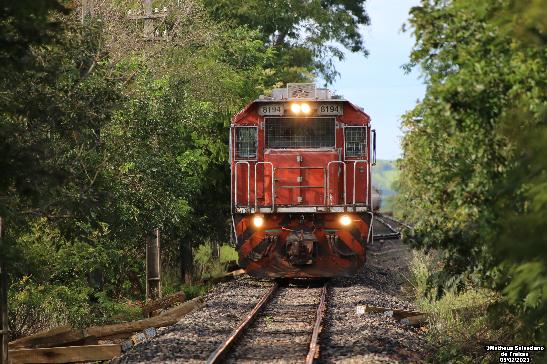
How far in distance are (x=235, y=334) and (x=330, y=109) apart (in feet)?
27.4

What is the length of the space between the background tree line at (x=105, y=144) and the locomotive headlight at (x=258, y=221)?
5.48 feet

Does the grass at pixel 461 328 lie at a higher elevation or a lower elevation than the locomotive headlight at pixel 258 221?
lower

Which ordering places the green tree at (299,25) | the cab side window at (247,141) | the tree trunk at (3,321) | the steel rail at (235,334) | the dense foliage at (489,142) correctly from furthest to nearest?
1. the green tree at (299,25)
2. the cab side window at (247,141)
3. the tree trunk at (3,321)
4. the steel rail at (235,334)
5. the dense foliage at (489,142)

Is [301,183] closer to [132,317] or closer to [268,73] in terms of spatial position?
[132,317]

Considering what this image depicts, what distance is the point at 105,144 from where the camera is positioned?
17219mm

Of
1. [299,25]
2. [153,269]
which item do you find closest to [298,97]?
[153,269]

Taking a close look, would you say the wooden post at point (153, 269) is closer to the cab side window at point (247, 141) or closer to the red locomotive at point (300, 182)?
the red locomotive at point (300, 182)

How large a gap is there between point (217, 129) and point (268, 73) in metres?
7.68

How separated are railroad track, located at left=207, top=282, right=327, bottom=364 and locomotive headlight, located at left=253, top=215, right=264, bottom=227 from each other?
147cm

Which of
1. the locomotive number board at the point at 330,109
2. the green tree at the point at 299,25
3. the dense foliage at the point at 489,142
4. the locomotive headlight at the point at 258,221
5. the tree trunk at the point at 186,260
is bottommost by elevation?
the tree trunk at the point at 186,260

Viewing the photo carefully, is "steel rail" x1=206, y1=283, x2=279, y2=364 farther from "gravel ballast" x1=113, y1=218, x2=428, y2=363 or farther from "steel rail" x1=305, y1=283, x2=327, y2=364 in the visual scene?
"steel rail" x1=305, y1=283, x2=327, y2=364

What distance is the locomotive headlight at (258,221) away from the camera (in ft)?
69.5

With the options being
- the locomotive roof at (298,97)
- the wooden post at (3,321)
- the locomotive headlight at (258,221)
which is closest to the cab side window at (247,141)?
the locomotive roof at (298,97)

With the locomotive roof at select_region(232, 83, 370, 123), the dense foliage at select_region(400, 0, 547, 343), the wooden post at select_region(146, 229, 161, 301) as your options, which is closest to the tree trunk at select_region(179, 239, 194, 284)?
the wooden post at select_region(146, 229, 161, 301)
